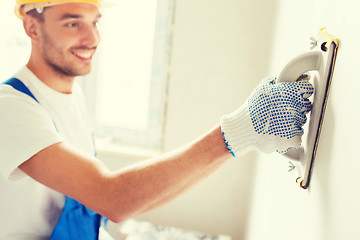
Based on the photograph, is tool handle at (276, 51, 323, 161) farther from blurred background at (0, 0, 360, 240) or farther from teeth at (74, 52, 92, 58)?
teeth at (74, 52, 92, 58)

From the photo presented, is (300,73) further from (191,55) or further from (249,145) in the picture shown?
(191,55)

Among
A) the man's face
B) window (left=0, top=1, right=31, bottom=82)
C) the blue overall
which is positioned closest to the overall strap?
the blue overall

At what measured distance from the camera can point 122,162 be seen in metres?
2.02

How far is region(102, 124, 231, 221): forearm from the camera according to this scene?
0.70 metres

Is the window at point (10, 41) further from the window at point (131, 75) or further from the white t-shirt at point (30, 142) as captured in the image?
the white t-shirt at point (30, 142)

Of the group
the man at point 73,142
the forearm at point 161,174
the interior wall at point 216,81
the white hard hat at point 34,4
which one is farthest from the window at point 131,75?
the forearm at point 161,174

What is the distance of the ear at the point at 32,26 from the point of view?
1.16m

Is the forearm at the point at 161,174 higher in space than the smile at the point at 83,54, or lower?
lower

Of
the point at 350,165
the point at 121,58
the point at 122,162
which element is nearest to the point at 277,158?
the point at 350,165

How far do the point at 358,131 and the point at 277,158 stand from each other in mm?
586

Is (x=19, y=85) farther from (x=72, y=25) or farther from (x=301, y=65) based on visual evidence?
(x=301, y=65)

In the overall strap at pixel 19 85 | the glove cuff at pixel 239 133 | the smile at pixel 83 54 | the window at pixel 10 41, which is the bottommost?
the glove cuff at pixel 239 133

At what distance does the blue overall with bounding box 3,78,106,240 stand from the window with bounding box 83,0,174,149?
1.02 m

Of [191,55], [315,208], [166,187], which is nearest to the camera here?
[315,208]
